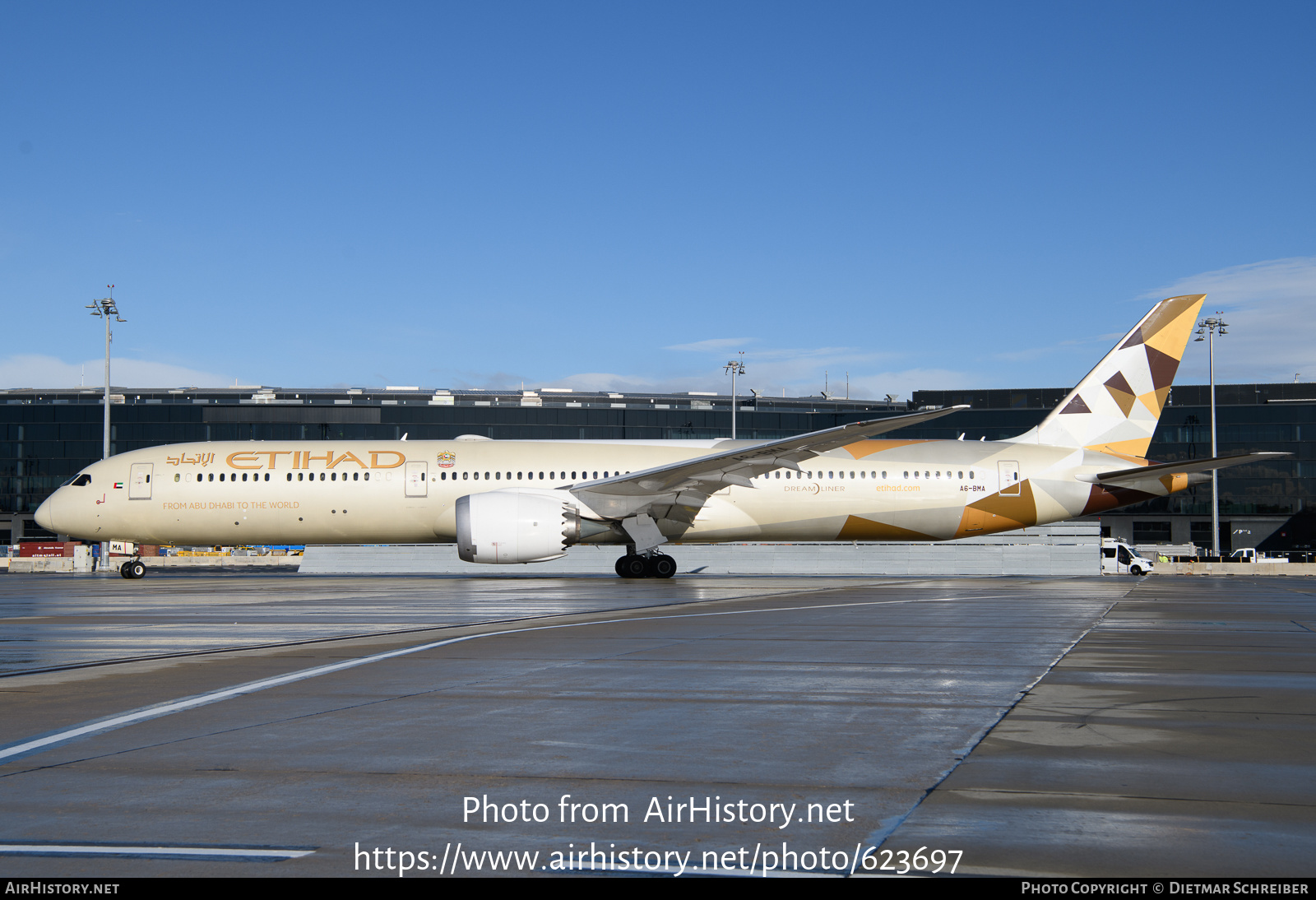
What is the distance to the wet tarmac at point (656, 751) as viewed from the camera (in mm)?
3600

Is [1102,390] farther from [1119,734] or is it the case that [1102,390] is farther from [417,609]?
[1119,734]

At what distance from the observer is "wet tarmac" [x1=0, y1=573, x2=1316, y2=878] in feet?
11.8

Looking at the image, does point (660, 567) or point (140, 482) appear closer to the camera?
point (660, 567)

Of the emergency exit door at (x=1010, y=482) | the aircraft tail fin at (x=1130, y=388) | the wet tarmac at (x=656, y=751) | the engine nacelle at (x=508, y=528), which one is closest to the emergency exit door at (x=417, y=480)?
the engine nacelle at (x=508, y=528)

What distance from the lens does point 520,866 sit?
3.47 metres

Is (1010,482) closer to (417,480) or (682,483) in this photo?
(682,483)

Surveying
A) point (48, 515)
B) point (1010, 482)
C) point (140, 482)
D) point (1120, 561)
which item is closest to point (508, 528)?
point (140, 482)

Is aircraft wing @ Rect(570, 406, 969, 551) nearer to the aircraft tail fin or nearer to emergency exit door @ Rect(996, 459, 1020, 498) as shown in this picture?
emergency exit door @ Rect(996, 459, 1020, 498)

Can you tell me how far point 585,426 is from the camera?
70.4 meters

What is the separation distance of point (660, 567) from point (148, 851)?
21567 millimetres

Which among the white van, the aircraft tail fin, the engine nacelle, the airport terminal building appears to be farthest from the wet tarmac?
the airport terminal building

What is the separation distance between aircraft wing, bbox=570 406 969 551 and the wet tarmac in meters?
11.2

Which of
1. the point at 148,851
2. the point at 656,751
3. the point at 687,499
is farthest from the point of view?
the point at 687,499

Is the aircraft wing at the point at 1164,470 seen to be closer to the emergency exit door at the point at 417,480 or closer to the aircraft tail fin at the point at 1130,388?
the aircraft tail fin at the point at 1130,388
